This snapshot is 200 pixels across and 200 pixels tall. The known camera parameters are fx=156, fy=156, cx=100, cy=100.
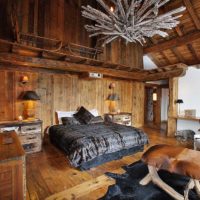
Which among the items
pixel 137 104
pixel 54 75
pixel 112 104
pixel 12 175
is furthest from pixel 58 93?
pixel 137 104

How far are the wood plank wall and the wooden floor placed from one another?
4.82 ft

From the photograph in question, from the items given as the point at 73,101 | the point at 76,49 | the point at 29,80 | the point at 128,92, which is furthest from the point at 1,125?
the point at 128,92

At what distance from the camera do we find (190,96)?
19.5 feet

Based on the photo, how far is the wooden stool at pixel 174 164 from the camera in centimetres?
206

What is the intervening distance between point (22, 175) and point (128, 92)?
227 inches

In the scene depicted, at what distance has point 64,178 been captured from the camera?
2.78 meters

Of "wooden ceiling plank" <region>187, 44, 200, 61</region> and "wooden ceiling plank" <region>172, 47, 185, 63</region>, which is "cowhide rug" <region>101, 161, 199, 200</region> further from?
"wooden ceiling plank" <region>172, 47, 185, 63</region>

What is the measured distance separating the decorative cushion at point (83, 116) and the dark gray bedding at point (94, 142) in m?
0.98

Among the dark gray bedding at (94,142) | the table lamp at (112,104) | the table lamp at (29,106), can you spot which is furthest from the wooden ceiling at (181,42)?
the table lamp at (29,106)

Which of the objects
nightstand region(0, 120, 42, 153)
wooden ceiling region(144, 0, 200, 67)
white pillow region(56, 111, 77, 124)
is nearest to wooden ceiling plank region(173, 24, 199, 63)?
wooden ceiling region(144, 0, 200, 67)

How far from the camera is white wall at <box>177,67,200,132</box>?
5757mm

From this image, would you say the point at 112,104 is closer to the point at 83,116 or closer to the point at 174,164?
the point at 83,116

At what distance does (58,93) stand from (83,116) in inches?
43.5

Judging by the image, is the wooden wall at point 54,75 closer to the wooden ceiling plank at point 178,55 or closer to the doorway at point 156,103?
the wooden ceiling plank at point 178,55
